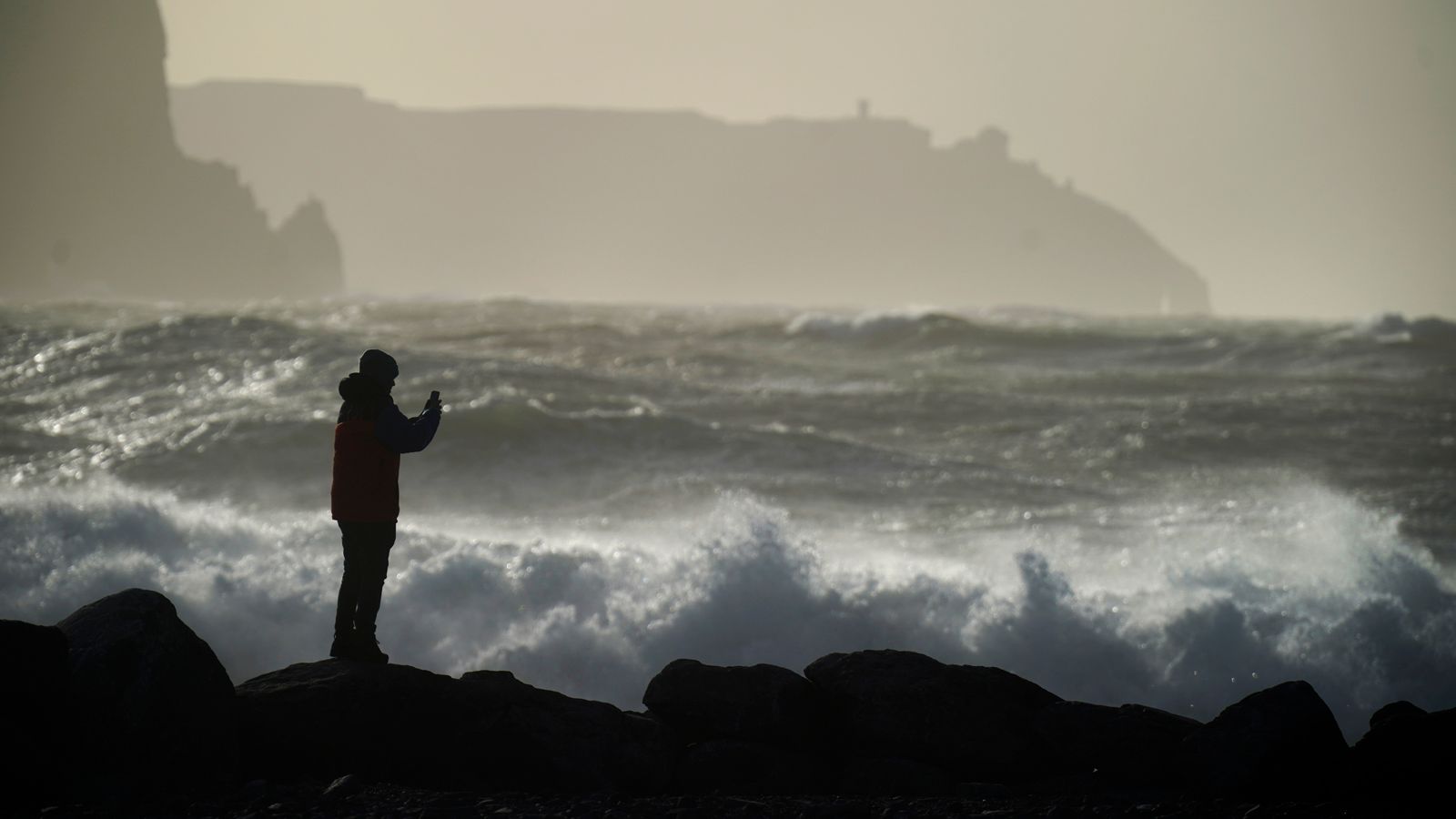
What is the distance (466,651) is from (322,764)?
161 inches

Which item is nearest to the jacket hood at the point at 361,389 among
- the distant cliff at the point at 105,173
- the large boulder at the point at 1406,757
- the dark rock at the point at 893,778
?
the dark rock at the point at 893,778

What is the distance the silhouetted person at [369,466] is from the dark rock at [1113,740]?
3350 millimetres

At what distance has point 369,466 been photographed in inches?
238

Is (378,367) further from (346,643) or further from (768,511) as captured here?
(768,511)

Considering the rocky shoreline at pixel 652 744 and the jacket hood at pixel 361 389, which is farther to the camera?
the jacket hood at pixel 361 389

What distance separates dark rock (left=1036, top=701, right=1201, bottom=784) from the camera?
20.1 feet

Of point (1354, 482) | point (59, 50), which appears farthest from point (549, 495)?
point (59, 50)

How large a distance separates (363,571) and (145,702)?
112 cm

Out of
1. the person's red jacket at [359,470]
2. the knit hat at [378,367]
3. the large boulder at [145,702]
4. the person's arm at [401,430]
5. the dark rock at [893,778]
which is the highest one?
the knit hat at [378,367]

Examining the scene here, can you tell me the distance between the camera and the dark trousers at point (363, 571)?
20.0 ft

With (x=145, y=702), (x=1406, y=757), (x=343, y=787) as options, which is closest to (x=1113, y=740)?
(x=1406, y=757)

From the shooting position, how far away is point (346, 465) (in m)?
6.04

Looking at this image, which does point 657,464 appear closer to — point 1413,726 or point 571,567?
point 571,567

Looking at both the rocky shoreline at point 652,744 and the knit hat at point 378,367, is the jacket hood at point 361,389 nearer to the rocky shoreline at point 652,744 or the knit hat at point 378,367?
the knit hat at point 378,367
